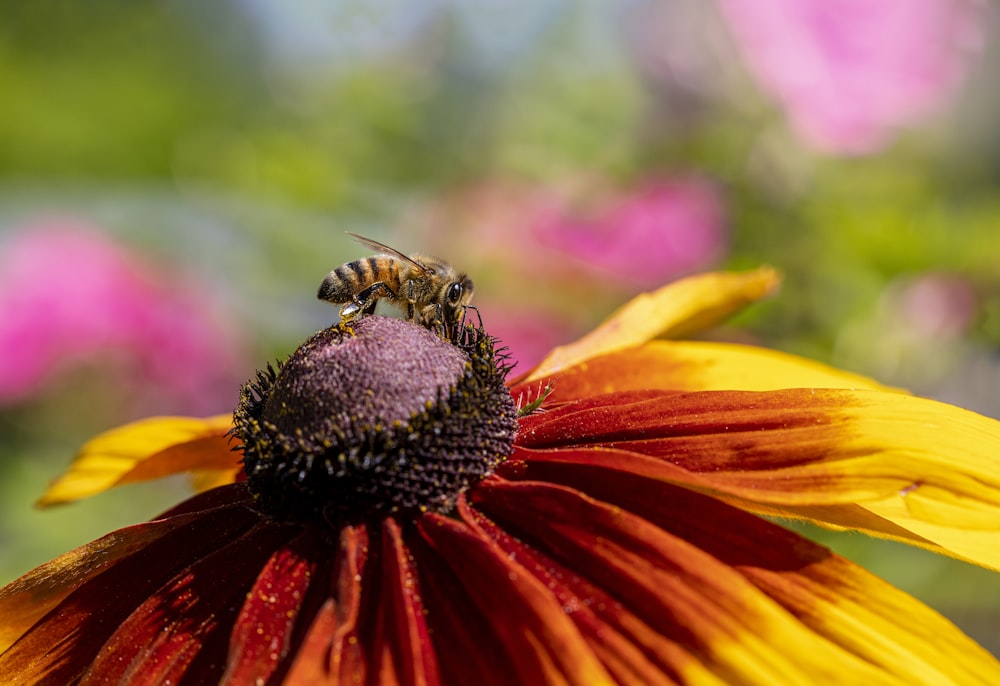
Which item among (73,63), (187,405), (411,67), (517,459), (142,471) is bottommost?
(517,459)

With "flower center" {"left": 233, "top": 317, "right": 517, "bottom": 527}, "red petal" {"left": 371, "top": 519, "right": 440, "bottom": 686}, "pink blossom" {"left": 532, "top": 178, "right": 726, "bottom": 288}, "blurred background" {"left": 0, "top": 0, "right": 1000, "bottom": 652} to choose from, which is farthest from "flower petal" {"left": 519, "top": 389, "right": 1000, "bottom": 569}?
"pink blossom" {"left": 532, "top": 178, "right": 726, "bottom": 288}

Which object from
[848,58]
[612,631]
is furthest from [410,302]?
[848,58]

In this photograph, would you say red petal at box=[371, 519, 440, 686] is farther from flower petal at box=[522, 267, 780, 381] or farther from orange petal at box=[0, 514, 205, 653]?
flower petal at box=[522, 267, 780, 381]

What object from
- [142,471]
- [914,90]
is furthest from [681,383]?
[914,90]

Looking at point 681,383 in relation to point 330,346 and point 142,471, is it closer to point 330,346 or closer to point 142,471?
point 330,346

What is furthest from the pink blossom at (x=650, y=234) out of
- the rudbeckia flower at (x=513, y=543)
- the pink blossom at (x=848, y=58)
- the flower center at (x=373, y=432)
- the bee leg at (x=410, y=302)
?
the flower center at (x=373, y=432)

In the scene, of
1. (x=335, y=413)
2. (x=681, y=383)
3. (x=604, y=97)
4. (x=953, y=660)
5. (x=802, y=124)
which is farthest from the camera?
(x=604, y=97)

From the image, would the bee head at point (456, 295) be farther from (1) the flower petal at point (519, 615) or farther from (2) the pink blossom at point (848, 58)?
(2) the pink blossom at point (848, 58)
